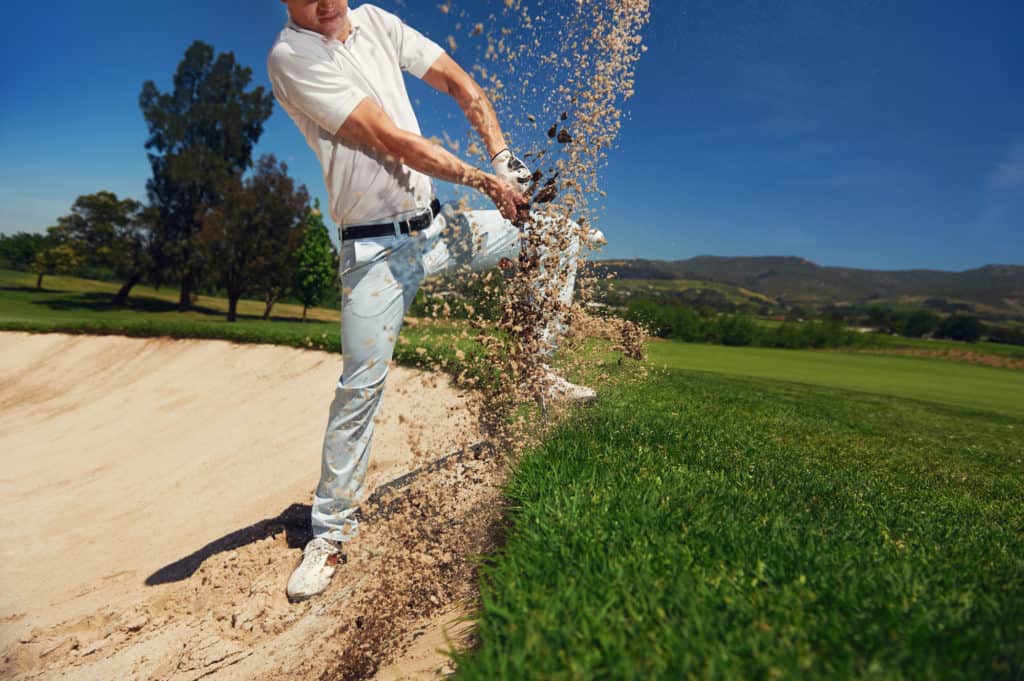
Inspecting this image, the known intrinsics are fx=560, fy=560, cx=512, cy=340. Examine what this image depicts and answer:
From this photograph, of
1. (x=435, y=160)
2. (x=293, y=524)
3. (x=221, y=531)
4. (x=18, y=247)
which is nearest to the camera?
(x=435, y=160)

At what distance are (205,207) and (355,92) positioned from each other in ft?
132

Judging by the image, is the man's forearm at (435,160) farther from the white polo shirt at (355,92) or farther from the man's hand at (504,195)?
the white polo shirt at (355,92)

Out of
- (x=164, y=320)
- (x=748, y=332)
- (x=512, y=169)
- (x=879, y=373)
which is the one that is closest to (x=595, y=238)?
(x=512, y=169)

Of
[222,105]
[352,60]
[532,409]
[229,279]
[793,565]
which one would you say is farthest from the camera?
[222,105]

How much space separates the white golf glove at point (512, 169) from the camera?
292 centimetres

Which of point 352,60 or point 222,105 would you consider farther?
point 222,105

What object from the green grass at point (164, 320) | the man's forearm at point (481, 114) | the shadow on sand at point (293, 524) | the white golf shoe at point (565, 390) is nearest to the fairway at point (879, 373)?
the green grass at point (164, 320)

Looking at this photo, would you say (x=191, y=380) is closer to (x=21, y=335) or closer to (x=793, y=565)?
(x=21, y=335)

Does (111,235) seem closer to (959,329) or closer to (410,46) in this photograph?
(410,46)

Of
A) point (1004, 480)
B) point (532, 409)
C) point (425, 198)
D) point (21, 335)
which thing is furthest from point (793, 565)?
point (21, 335)

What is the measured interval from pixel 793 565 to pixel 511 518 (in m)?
1.19

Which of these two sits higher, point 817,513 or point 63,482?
point 817,513

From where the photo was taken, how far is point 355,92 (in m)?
2.72

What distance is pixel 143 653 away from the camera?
3.13 meters
